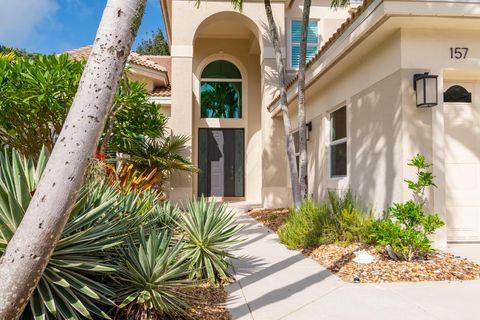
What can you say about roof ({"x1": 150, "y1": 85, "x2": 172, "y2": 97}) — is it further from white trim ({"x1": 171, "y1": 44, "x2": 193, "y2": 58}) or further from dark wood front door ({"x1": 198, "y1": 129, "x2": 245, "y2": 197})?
dark wood front door ({"x1": 198, "y1": 129, "x2": 245, "y2": 197})

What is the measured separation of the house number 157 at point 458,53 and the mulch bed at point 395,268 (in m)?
3.37

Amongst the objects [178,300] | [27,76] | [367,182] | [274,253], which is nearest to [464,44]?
[367,182]

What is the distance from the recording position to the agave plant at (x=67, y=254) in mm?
2928

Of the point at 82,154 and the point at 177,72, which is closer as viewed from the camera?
the point at 82,154

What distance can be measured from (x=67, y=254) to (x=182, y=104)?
37.2 ft

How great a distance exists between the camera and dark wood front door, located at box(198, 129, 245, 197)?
1658cm

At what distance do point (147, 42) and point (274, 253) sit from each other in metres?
38.1

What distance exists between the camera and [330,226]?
698 centimetres

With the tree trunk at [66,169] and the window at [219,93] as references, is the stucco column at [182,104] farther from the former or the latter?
the tree trunk at [66,169]

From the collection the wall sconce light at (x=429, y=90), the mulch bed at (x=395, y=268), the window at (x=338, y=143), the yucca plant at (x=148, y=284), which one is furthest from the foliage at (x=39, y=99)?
the wall sconce light at (x=429, y=90)

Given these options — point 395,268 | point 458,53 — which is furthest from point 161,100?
point 395,268

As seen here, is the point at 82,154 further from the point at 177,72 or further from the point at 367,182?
the point at 177,72

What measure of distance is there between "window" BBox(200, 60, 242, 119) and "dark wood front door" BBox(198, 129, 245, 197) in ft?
2.94

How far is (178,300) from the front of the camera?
3543mm
